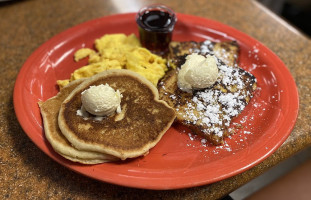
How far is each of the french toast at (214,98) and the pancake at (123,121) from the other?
0.11m

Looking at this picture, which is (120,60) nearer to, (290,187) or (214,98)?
(214,98)

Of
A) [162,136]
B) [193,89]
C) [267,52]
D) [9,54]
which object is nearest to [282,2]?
[267,52]

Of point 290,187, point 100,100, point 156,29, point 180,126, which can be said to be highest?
point 156,29

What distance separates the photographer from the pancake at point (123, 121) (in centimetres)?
128

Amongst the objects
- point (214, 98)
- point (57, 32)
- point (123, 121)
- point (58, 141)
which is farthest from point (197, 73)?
point (57, 32)

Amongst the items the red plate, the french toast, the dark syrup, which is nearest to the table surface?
the red plate

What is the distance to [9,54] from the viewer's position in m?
1.99

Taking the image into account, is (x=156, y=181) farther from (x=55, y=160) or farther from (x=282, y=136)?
(x=282, y=136)

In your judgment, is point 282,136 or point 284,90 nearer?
point 282,136

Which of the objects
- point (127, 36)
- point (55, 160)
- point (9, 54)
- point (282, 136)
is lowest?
point (9, 54)

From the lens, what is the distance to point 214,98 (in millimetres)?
1562

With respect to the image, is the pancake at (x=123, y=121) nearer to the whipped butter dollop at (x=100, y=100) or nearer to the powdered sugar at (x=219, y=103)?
the whipped butter dollop at (x=100, y=100)

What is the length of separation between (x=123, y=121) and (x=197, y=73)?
483mm

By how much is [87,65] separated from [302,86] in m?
1.43
